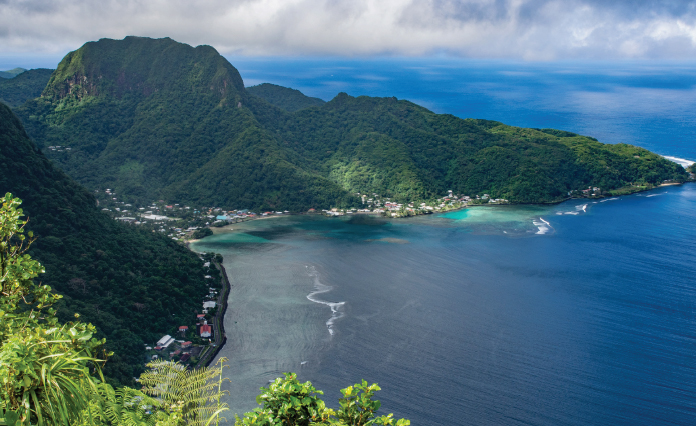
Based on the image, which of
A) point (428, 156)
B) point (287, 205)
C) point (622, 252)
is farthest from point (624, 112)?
point (287, 205)

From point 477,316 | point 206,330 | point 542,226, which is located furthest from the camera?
point 542,226

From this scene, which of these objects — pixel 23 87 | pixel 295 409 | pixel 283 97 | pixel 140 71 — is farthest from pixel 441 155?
pixel 23 87

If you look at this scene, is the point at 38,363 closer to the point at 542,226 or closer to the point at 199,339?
the point at 199,339

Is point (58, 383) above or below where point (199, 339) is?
above

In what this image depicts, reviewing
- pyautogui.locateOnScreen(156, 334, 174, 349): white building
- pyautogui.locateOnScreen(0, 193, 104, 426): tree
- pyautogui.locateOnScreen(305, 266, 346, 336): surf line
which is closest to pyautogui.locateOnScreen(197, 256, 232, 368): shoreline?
pyautogui.locateOnScreen(156, 334, 174, 349): white building

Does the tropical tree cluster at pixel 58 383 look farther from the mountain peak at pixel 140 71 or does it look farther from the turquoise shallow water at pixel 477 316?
the mountain peak at pixel 140 71

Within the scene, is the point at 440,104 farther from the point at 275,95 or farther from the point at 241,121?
the point at 241,121

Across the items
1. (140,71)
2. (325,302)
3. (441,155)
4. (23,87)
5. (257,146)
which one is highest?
(140,71)
